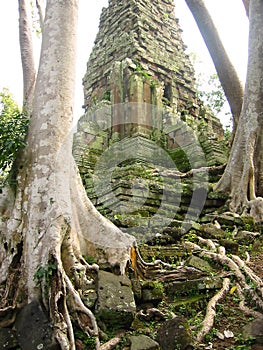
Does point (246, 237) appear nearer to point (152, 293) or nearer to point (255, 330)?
point (152, 293)

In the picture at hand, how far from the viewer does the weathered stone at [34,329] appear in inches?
92.0

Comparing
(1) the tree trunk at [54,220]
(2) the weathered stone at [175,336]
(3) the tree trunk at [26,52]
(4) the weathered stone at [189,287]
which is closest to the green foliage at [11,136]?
(1) the tree trunk at [54,220]

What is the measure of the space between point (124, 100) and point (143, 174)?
3.00 m

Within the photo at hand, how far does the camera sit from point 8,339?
2484 mm

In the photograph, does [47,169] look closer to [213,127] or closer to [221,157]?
[221,157]

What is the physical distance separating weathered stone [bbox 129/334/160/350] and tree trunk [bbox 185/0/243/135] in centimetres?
540

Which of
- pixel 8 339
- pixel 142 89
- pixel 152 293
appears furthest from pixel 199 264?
pixel 142 89

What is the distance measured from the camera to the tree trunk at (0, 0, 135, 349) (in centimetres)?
266

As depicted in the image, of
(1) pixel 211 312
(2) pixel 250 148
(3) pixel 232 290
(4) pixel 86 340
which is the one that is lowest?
(4) pixel 86 340

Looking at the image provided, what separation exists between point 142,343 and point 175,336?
22cm

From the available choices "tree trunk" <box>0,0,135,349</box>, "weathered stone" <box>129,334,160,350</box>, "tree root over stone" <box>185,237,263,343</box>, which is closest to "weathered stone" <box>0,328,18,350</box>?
"tree trunk" <box>0,0,135,349</box>

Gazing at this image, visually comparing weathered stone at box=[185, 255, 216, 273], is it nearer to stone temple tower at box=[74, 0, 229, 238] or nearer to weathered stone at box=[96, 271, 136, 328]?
weathered stone at box=[96, 271, 136, 328]

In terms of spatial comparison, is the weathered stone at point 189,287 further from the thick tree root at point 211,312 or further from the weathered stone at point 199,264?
the weathered stone at point 199,264

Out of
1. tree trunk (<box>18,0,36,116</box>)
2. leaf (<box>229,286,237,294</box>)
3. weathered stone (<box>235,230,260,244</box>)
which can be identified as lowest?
leaf (<box>229,286,237,294</box>)
